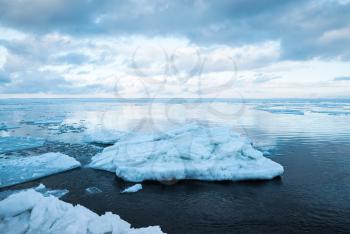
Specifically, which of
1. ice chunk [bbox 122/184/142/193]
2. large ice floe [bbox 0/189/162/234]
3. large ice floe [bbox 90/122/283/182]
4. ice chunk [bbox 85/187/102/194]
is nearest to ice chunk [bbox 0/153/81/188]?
large ice floe [bbox 90/122/283/182]

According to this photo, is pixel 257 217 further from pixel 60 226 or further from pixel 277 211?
pixel 60 226

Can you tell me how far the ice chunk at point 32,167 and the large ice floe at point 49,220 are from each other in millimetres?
7636

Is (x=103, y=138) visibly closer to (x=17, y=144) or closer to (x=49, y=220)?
(x=17, y=144)

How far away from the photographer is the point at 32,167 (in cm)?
1730

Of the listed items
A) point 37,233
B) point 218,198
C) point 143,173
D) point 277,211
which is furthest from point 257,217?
point 37,233

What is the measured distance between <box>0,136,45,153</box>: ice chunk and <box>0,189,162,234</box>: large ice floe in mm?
16485

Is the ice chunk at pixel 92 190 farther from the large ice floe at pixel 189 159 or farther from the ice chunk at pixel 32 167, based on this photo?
the ice chunk at pixel 32 167

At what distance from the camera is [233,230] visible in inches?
419

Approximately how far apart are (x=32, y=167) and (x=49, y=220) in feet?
33.7

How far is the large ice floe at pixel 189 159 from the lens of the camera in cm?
1600

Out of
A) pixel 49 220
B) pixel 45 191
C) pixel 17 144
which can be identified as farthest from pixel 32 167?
pixel 49 220

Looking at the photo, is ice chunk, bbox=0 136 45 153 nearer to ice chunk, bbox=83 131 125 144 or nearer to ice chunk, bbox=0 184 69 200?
ice chunk, bbox=83 131 125 144

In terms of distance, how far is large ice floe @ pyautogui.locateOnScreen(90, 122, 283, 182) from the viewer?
1600 cm

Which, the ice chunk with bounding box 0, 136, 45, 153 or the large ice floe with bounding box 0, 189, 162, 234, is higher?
the large ice floe with bounding box 0, 189, 162, 234
